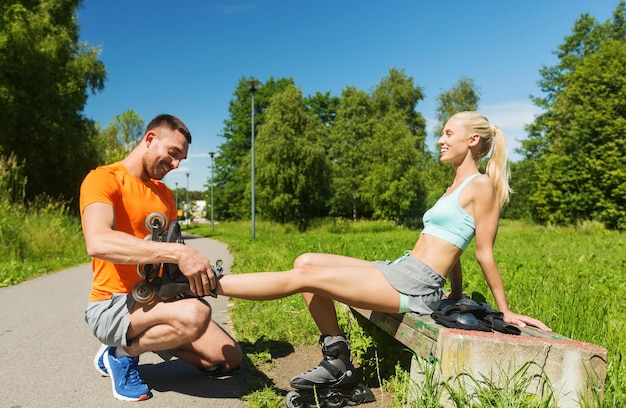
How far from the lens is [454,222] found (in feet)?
9.55

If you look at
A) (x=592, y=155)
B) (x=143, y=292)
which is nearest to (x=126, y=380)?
(x=143, y=292)

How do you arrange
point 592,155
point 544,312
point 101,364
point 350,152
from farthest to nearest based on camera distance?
point 350,152
point 592,155
point 544,312
point 101,364

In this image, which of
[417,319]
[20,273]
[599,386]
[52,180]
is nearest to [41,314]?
[20,273]

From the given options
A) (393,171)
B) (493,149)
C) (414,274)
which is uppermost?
(393,171)

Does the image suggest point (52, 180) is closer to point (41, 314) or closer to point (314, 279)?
point (41, 314)

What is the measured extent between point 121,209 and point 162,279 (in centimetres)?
61

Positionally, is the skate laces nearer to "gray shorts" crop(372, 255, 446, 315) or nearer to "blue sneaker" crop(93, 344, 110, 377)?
A: "blue sneaker" crop(93, 344, 110, 377)

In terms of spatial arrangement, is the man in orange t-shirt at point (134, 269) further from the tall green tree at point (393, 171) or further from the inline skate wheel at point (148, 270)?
the tall green tree at point (393, 171)

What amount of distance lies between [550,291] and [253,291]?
12.3ft

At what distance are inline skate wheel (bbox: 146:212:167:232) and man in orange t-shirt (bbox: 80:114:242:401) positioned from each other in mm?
34

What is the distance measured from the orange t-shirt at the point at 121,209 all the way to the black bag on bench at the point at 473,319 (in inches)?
76.2

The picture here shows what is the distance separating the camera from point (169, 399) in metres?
3.08

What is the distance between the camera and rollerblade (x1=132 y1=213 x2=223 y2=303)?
9.32ft

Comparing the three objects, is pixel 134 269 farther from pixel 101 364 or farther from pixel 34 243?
pixel 34 243
